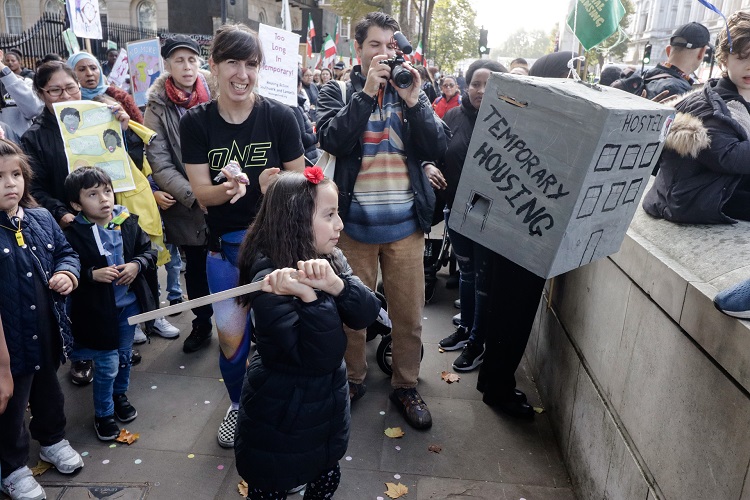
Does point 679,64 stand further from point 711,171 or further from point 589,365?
point 589,365

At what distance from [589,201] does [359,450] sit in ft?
6.29

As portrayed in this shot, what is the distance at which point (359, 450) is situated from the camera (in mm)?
3125

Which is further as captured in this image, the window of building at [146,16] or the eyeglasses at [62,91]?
the window of building at [146,16]

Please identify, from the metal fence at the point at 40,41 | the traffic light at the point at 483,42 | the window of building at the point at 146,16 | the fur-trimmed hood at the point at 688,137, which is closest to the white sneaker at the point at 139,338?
the fur-trimmed hood at the point at 688,137

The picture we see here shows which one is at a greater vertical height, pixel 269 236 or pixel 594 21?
pixel 594 21

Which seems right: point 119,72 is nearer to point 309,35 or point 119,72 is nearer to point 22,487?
point 22,487

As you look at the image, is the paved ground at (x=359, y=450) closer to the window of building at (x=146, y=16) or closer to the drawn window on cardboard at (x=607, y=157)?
the drawn window on cardboard at (x=607, y=157)

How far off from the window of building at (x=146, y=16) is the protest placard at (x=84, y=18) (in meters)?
27.4

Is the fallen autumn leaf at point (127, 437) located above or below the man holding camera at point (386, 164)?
below

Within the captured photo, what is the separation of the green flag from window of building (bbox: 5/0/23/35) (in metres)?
34.5

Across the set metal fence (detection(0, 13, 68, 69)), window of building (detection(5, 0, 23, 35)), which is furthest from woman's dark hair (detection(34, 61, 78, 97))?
window of building (detection(5, 0, 23, 35))

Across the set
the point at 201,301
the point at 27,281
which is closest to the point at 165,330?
the point at 27,281

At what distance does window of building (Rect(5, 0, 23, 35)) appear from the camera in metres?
29.7

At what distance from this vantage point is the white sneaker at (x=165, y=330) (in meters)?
4.41
